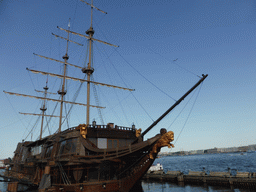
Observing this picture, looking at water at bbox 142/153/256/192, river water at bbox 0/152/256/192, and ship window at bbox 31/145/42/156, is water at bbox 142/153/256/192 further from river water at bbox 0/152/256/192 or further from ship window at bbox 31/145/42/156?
ship window at bbox 31/145/42/156

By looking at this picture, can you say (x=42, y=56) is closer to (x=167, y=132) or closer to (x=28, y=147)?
(x=28, y=147)

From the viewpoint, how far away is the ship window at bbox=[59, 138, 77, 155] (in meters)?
14.9

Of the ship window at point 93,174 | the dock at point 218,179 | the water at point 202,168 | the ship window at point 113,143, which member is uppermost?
the ship window at point 113,143

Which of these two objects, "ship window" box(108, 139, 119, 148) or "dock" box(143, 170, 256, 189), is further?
"dock" box(143, 170, 256, 189)

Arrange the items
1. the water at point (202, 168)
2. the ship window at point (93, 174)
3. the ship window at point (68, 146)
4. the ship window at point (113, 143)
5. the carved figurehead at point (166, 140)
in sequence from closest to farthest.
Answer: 1. the carved figurehead at point (166, 140)
2. the ship window at point (93, 174)
3. the ship window at point (68, 146)
4. the ship window at point (113, 143)
5. the water at point (202, 168)

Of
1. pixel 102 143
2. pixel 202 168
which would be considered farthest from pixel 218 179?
pixel 202 168

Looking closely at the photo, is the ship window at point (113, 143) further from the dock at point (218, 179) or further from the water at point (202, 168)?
the dock at point (218, 179)

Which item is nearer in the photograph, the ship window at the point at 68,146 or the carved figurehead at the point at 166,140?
the carved figurehead at the point at 166,140

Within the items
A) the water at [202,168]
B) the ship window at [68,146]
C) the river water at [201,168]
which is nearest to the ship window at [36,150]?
the river water at [201,168]

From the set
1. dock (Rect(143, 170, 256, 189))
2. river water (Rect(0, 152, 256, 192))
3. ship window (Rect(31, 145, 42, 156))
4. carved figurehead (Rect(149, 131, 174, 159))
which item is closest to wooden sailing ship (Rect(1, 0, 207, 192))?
carved figurehead (Rect(149, 131, 174, 159))

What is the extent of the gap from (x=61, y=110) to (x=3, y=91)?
987 centimetres

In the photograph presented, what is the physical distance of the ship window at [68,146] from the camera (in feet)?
49.0

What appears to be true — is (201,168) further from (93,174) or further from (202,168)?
(93,174)

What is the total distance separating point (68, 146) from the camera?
15.4 metres
